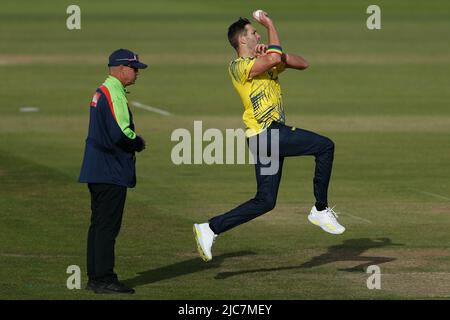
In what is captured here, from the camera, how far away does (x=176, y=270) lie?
16203mm

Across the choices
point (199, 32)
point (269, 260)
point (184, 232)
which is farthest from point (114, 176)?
point (199, 32)

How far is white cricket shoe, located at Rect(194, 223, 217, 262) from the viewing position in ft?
50.8

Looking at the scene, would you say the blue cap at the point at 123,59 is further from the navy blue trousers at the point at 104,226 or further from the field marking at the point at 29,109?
the field marking at the point at 29,109

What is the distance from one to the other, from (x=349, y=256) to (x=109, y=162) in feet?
13.1

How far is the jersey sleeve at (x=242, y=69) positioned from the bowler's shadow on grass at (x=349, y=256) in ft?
7.35

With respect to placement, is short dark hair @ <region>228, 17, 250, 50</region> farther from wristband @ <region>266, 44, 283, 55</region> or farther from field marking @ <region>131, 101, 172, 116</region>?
field marking @ <region>131, 101, 172, 116</region>

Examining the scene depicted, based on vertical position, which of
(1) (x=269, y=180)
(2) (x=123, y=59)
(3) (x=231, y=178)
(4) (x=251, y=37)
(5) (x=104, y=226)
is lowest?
(3) (x=231, y=178)

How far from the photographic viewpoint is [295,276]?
15820 mm

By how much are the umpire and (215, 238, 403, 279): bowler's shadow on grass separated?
1.74m

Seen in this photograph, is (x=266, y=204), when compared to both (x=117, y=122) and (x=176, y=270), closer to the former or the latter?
(x=176, y=270)

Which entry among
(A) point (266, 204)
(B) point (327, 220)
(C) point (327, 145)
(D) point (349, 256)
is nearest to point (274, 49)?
(C) point (327, 145)

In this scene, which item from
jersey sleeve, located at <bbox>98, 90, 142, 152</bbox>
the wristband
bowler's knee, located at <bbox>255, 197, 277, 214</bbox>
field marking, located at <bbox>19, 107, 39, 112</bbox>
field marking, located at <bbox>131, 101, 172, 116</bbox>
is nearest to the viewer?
jersey sleeve, located at <bbox>98, 90, 142, 152</bbox>

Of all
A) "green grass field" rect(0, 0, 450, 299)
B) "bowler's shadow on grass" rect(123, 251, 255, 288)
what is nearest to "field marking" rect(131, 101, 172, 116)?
"green grass field" rect(0, 0, 450, 299)

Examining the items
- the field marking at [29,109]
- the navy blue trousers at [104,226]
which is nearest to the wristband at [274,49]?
the navy blue trousers at [104,226]
